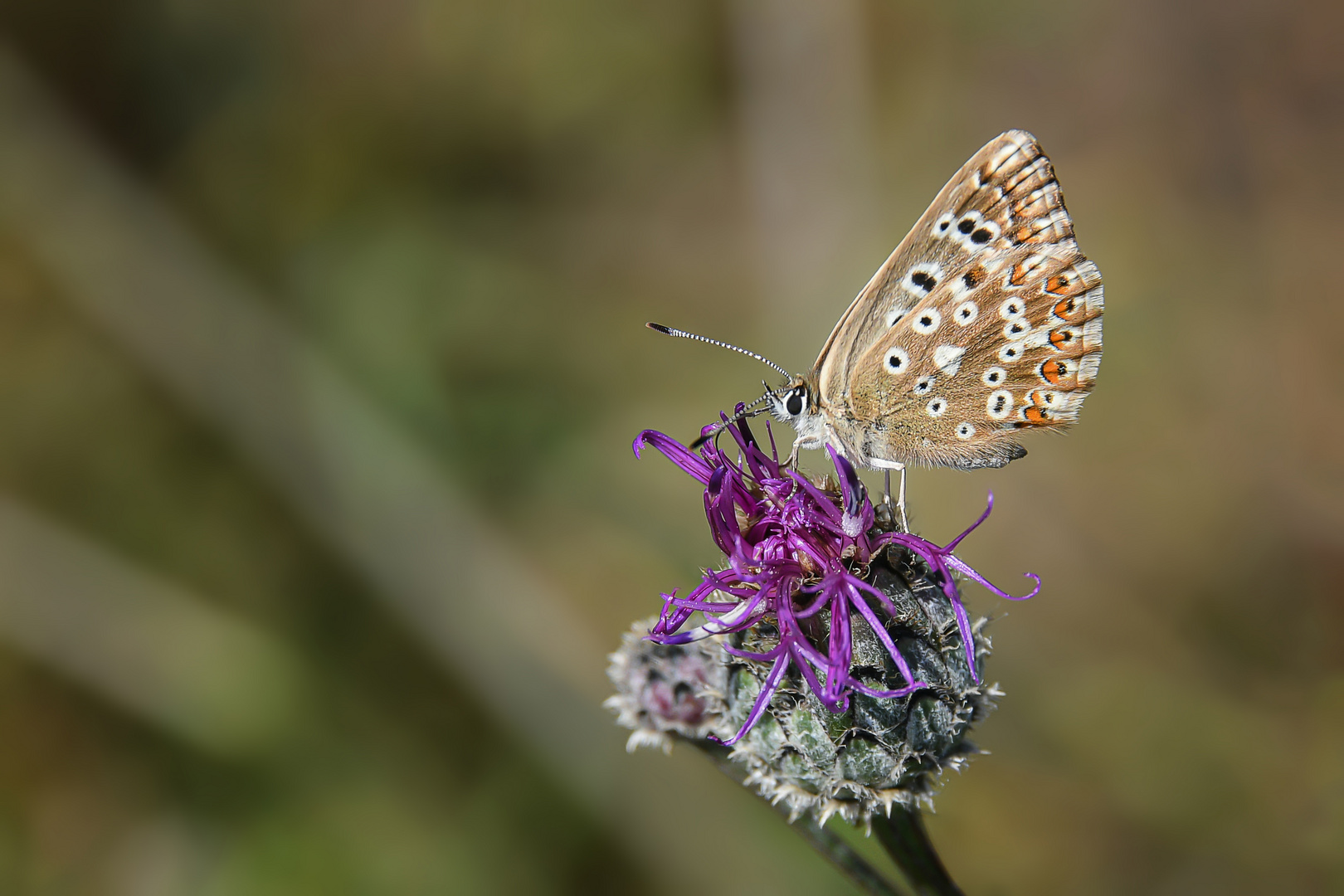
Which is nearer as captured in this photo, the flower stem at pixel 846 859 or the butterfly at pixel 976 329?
the flower stem at pixel 846 859

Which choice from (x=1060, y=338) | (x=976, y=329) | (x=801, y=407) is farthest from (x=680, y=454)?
(x=1060, y=338)

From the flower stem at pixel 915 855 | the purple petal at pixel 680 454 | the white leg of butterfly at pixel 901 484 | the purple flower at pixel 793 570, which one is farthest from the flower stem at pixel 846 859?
the purple petal at pixel 680 454

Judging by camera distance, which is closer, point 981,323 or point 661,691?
point 981,323

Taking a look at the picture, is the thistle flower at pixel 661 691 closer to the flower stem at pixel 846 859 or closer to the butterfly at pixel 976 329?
the flower stem at pixel 846 859

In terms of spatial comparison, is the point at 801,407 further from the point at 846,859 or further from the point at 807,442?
the point at 846,859

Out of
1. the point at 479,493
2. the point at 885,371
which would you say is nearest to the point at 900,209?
the point at 479,493

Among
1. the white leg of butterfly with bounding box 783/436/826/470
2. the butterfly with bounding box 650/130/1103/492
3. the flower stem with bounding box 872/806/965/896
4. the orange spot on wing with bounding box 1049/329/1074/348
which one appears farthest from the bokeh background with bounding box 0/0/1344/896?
the orange spot on wing with bounding box 1049/329/1074/348
